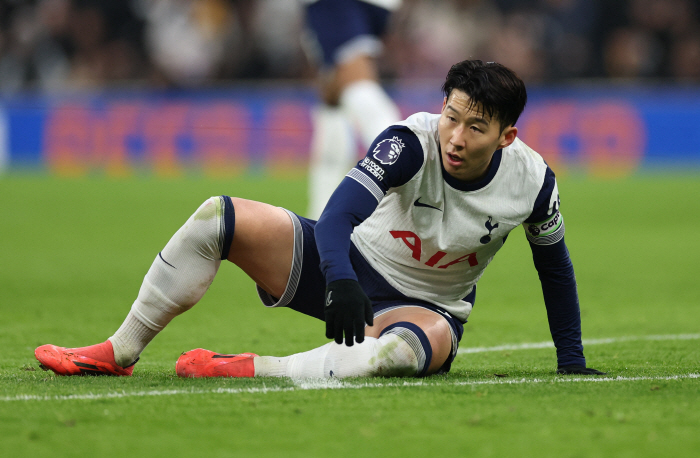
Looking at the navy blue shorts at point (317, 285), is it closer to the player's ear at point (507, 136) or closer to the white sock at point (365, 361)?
the white sock at point (365, 361)

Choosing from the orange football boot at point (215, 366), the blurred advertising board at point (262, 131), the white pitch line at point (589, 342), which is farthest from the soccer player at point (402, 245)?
the blurred advertising board at point (262, 131)

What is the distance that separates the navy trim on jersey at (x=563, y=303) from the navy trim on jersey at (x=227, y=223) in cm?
103

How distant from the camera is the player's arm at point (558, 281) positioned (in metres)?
3.34

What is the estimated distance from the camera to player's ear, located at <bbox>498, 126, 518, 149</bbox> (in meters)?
3.12

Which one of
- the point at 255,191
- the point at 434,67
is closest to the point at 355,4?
the point at 255,191

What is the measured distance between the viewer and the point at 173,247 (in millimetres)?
3264

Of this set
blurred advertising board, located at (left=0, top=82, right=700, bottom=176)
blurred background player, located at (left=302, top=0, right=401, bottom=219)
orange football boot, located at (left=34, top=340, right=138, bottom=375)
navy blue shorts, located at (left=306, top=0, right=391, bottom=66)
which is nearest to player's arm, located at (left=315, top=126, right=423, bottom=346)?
orange football boot, located at (left=34, top=340, right=138, bottom=375)

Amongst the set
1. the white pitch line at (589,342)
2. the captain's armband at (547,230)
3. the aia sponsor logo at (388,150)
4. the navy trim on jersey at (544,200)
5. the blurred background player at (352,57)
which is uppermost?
the blurred background player at (352,57)

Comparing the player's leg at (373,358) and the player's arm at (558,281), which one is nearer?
the player's leg at (373,358)

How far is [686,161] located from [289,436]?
14858 millimetres

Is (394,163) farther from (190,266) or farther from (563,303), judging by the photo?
(563,303)

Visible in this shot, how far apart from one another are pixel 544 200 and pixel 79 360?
5.27ft

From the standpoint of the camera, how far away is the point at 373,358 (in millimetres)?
3115

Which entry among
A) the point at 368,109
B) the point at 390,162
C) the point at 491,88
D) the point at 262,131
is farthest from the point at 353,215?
the point at 262,131
